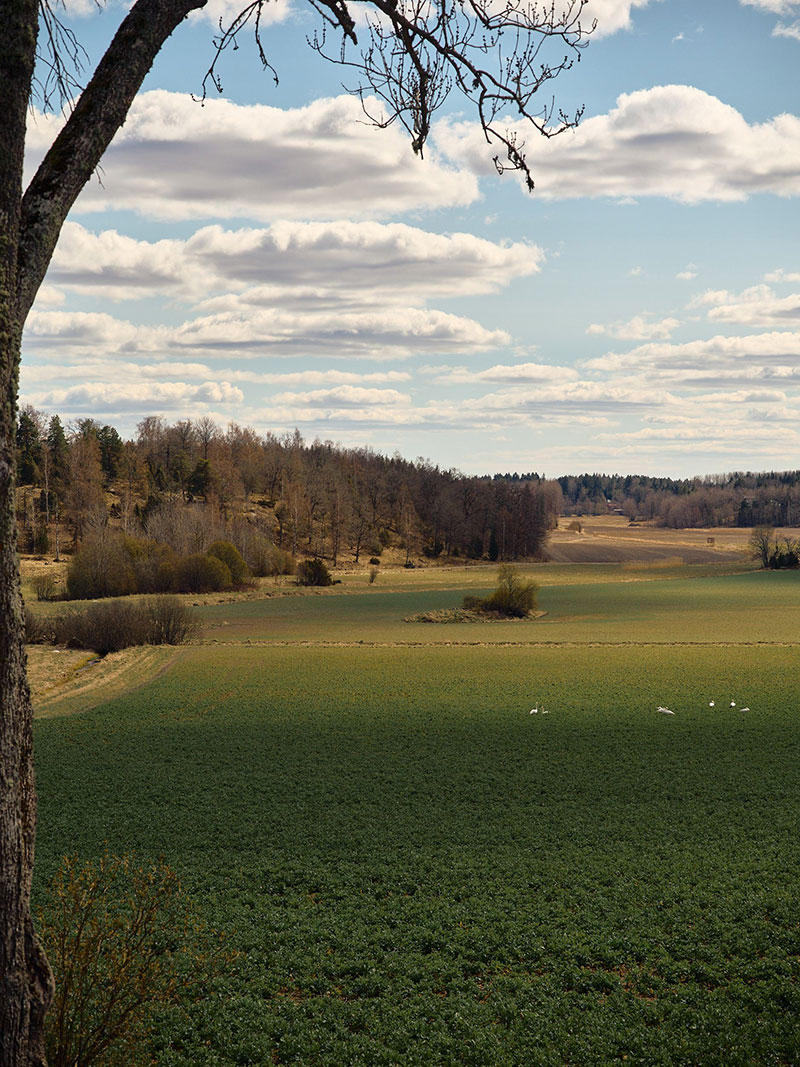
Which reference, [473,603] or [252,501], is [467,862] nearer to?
[473,603]

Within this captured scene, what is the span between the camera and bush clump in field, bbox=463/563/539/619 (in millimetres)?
63156

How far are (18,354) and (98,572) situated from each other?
6692cm

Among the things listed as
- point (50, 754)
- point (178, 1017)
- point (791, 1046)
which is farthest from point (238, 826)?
point (791, 1046)

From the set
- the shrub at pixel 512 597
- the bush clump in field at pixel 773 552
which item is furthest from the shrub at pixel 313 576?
the bush clump in field at pixel 773 552

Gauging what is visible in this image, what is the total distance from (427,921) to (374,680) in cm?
2249

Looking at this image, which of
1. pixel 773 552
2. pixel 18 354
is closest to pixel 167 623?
pixel 18 354

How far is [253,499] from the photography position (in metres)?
137

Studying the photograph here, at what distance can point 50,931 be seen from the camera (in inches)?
279

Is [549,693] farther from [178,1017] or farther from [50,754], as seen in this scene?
[178,1017]

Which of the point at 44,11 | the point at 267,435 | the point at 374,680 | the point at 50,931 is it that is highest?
the point at 267,435

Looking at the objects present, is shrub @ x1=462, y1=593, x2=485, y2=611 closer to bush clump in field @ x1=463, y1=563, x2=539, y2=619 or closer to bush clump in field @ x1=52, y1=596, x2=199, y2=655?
bush clump in field @ x1=463, y1=563, x2=539, y2=619

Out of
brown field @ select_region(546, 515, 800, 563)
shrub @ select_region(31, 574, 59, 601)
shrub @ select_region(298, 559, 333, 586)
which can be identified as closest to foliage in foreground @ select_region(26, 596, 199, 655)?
shrub @ select_region(31, 574, 59, 601)

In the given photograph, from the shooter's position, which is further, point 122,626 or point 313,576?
point 313,576

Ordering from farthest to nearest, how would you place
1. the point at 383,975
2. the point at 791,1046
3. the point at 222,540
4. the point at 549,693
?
the point at 222,540, the point at 549,693, the point at 383,975, the point at 791,1046
